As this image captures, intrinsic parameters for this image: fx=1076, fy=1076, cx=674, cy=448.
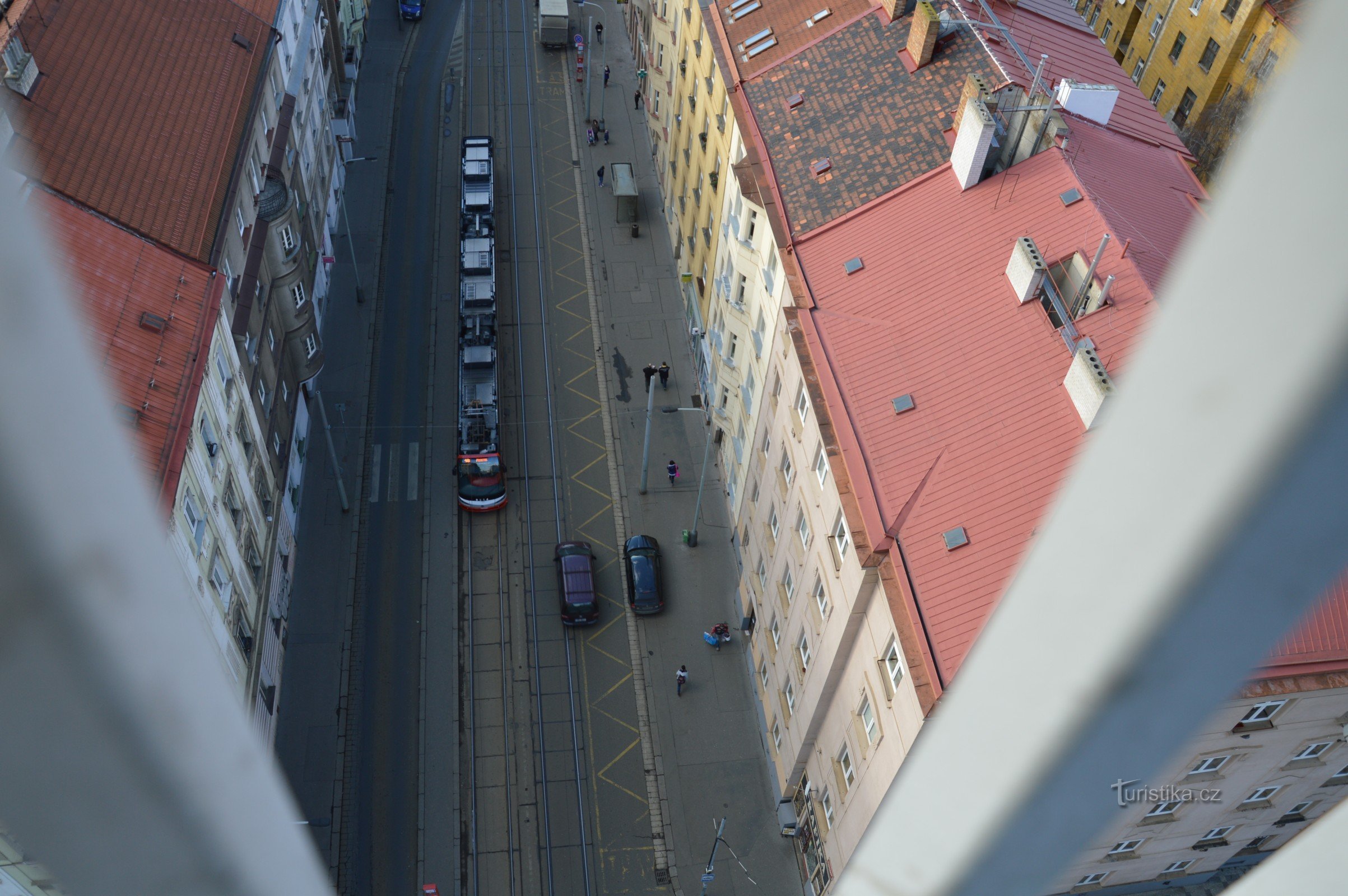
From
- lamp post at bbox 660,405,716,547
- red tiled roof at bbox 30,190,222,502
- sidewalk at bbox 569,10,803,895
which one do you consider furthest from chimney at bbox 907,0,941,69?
red tiled roof at bbox 30,190,222,502

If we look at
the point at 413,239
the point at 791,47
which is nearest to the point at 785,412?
the point at 791,47

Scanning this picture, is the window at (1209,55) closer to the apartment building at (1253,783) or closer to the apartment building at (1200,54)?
the apartment building at (1200,54)

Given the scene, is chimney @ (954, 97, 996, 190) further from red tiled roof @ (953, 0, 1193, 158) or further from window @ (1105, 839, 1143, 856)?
window @ (1105, 839, 1143, 856)

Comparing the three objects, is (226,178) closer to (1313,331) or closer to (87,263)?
(87,263)

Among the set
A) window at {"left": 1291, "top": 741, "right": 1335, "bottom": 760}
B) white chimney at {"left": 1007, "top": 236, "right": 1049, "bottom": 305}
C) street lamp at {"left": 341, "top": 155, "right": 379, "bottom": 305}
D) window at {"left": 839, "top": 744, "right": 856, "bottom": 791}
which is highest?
street lamp at {"left": 341, "top": 155, "right": 379, "bottom": 305}

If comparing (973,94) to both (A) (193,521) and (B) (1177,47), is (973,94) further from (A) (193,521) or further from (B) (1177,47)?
(B) (1177,47)

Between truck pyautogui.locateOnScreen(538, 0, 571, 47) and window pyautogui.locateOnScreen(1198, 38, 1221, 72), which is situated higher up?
truck pyautogui.locateOnScreen(538, 0, 571, 47)

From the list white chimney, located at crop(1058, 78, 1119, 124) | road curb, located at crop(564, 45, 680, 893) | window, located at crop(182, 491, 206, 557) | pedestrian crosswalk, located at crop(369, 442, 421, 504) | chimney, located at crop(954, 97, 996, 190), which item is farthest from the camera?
pedestrian crosswalk, located at crop(369, 442, 421, 504)

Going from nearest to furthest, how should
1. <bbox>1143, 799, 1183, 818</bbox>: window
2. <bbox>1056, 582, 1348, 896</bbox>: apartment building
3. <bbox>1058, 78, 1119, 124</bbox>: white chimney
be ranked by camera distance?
<bbox>1056, 582, 1348, 896</bbox>: apartment building < <bbox>1143, 799, 1183, 818</bbox>: window < <bbox>1058, 78, 1119, 124</bbox>: white chimney

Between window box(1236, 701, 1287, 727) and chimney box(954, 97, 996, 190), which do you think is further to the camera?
chimney box(954, 97, 996, 190)
